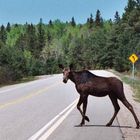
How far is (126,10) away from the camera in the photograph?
12738 cm

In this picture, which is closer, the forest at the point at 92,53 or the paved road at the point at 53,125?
the paved road at the point at 53,125

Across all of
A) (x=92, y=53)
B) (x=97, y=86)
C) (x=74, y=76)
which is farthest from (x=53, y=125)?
(x=92, y=53)

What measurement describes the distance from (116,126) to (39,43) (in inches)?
7208

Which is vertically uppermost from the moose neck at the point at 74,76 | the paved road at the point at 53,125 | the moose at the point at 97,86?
the moose neck at the point at 74,76

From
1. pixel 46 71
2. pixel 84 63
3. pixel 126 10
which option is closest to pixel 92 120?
pixel 46 71

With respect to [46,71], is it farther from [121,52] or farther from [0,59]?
[0,59]

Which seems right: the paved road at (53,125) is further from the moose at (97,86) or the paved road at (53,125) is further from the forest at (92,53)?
the forest at (92,53)

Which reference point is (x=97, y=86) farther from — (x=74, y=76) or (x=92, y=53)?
(x=92, y=53)

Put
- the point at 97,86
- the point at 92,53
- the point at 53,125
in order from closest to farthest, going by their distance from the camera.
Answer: the point at 97,86 → the point at 53,125 → the point at 92,53

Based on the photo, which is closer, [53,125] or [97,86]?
[97,86]

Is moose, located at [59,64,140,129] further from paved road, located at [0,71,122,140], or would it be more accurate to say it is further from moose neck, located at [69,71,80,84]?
paved road, located at [0,71,122,140]

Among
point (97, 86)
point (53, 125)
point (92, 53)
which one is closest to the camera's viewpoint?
point (97, 86)

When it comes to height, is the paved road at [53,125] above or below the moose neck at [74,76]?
below

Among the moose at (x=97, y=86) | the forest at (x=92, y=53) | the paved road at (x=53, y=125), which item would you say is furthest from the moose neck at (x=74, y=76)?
the forest at (x=92, y=53)
